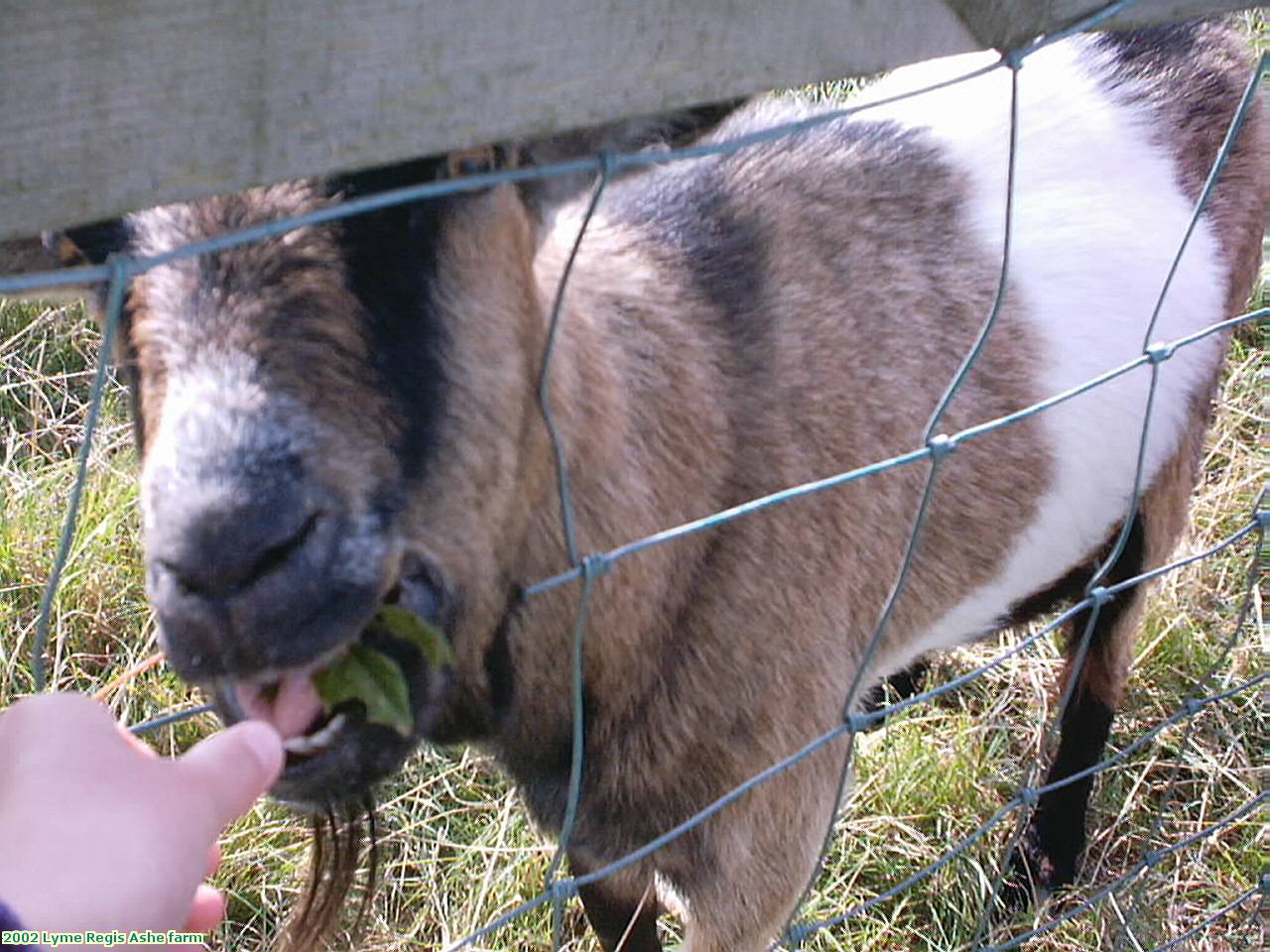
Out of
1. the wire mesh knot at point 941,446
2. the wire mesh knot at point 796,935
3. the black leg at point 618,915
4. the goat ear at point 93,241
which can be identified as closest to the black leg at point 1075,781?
the black leg at point 618,915

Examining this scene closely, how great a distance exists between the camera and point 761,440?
7.18 ft

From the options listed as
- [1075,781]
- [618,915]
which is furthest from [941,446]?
[1075,781]

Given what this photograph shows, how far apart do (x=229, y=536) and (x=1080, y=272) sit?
6.31ft

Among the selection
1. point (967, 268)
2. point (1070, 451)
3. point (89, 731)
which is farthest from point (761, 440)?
point (89, 731)

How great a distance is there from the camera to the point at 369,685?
5.24 ft

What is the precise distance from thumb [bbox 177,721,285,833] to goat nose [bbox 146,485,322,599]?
0.25 metres

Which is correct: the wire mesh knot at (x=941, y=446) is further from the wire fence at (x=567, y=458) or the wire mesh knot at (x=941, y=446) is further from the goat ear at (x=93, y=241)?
the goat ear at (x=93, y=241)

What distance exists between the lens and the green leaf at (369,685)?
1.59 m

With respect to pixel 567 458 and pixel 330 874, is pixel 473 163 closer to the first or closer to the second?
pixel 567 458

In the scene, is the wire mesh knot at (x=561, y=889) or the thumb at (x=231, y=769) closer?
the thumb at (x=231, y=769)

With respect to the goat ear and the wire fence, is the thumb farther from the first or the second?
the goat ear

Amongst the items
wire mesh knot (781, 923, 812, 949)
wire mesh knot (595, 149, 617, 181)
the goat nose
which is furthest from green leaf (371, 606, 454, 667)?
wire mesh knot (781, 923, 812, 949)

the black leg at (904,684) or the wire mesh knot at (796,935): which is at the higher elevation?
the wire mesh knot at (796,935)

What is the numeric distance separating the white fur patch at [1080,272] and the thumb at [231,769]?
171cm
